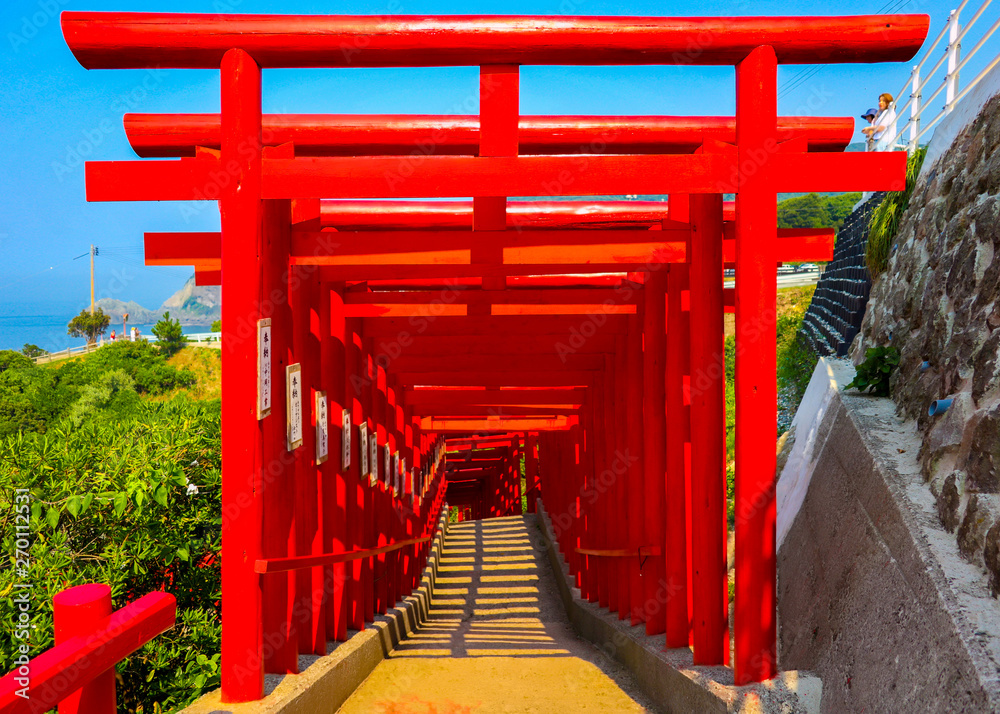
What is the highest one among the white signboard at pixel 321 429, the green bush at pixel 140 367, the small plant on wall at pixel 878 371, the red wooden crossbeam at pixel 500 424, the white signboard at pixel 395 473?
the green bush at pixel 140 367

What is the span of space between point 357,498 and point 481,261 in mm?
3112

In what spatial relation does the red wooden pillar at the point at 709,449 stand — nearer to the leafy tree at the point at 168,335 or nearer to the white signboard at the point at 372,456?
the white signboard at the point at 372,456

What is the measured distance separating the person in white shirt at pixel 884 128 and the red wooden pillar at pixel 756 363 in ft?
23.7

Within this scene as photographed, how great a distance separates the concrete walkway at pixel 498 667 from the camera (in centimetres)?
468

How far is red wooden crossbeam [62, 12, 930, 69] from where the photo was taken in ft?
11.3

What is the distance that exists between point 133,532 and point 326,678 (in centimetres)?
147

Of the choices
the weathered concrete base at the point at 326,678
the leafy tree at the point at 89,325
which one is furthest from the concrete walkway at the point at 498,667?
the leafy tree at the point at 89,325

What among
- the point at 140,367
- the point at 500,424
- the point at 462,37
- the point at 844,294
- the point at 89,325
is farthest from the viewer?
the point at 89,325

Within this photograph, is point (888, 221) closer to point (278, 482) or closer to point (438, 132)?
point (438, 132)

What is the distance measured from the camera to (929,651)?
104 inches

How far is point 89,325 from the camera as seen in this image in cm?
5128

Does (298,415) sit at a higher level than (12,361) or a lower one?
lower

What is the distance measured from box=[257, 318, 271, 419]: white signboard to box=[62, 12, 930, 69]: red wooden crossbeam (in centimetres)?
130

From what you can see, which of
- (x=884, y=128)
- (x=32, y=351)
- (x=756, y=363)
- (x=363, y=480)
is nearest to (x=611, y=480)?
(x=363, y=480)
